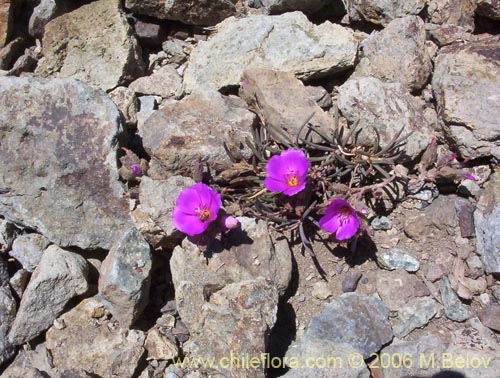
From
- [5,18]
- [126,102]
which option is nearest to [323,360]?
[126,102]

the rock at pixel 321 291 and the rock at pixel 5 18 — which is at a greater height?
the rock at pixel 5 18

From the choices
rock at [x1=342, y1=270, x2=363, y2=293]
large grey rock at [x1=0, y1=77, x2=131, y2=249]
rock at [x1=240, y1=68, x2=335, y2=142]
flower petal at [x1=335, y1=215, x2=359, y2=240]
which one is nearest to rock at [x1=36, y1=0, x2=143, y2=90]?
large grey rock at [x1=0, y1=77, x2=131, y2=249]

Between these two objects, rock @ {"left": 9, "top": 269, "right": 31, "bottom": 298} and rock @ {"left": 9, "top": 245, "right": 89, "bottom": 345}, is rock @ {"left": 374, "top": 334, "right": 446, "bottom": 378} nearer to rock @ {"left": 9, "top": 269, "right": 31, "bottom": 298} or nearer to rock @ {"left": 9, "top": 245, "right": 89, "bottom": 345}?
rock @ {"left": 9, "top": 245, "right": 89, "bottom": 345}

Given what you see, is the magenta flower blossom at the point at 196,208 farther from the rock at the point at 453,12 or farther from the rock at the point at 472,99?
the rock at the point at 453,12

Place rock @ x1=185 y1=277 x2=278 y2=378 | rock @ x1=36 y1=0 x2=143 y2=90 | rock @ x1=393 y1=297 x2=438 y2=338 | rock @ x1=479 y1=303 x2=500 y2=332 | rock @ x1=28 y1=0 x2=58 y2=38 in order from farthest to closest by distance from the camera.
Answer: rock @ x1=28 y1=0 x2=58 y2=38, rock @ x1=36 y1=0 x2=143 y2=90, rock @ x1=393 y1=297 x2=438 y2=338, rock @ x1=479 y1=303 x2=500 y2=332, rock @ x1=185 y1=277 x2=278 y2=378

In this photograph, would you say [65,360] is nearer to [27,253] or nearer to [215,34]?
[27,253]

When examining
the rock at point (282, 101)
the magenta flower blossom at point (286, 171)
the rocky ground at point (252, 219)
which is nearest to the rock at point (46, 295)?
the rocky ground at point (252, 219)
